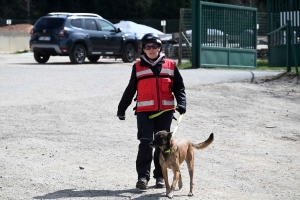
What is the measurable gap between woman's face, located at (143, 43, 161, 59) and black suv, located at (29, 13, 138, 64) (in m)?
16.5

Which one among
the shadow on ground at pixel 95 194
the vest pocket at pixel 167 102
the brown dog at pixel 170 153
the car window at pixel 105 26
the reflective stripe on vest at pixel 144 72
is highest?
the car window at pixel 105 26

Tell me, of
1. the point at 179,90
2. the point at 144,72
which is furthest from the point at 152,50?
the point at 179,90

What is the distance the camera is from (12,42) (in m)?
40.5

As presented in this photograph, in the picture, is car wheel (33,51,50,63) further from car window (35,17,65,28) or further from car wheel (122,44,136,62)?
car wheel (122,44,136,62)

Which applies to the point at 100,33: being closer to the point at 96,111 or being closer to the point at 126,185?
the point at 96,111

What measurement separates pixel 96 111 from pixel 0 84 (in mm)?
4195

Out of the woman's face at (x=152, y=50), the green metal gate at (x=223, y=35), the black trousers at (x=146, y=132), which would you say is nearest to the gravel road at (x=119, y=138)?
the black trousers at (x=146, y=132)

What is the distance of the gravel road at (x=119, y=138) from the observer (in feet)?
24.6

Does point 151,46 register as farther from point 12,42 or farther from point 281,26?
point 12,42

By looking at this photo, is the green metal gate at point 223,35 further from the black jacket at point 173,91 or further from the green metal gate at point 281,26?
the black jacket at point 173,91

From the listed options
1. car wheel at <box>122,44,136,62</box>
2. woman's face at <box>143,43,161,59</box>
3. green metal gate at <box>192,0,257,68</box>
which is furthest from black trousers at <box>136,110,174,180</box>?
car wheel at <box>122,44,136,62</box>

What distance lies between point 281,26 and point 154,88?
16.6 meters

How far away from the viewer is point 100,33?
25344 millimetres

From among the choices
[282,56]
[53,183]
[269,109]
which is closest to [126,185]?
[53,183]
